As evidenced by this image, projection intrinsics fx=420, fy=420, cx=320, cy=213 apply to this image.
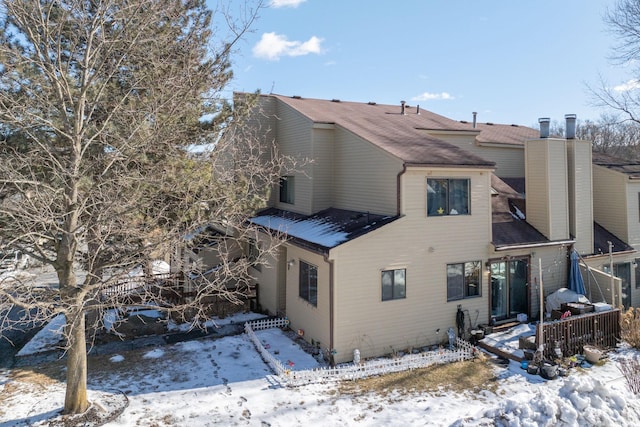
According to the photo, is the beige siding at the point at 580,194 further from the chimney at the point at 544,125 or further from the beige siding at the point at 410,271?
the beige siding at the point at 410,271

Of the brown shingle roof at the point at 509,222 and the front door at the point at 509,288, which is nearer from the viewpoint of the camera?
the front door at the point at 509,288

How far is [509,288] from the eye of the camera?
1355 centimetres

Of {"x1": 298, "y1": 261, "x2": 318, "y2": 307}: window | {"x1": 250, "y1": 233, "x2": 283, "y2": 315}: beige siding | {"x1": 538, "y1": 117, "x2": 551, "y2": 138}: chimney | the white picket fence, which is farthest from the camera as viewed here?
{"x1": 538, "y1": 117, "x2": 551, "y2": 138}: chimney

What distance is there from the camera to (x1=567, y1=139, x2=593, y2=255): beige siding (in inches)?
580

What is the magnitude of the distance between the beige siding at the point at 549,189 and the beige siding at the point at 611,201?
305 cm

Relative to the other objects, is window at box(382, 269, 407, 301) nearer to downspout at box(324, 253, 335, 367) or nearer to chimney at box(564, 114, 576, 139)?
downspout at box(324, 253, 335, 367)

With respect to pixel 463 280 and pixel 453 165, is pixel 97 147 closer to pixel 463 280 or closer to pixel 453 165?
pixel 453 165

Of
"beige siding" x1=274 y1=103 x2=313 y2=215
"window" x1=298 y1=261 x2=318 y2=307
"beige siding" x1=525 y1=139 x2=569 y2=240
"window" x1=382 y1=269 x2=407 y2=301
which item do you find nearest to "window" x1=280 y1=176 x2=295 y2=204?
"beige siding" x1=274 y1=103 x2=313 y2=215

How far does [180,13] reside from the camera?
10.9 m

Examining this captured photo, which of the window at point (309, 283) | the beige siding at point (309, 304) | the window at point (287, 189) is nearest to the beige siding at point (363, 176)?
the window at point (287, 189)

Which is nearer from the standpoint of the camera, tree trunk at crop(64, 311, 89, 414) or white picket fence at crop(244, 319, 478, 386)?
tree trunk at crop(64, 311, 89, 414)

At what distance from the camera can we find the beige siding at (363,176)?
12.0 m

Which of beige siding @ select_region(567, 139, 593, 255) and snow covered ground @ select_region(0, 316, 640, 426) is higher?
beige siding @ select_region(567, 139, 593, 255)

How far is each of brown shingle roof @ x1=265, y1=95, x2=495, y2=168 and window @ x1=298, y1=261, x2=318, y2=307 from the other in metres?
4.05
